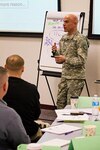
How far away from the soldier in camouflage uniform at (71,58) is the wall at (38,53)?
70 centimetres

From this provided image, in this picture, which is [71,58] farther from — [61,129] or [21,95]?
[61,129]

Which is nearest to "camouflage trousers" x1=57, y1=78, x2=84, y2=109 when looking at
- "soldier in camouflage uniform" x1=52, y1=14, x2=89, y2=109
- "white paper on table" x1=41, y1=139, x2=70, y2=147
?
"soldier in camouflage uniform" x1=52, y1=14, x2=89, y2=109

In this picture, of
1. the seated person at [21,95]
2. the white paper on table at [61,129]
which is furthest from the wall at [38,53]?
the white paper on table at [61,129]

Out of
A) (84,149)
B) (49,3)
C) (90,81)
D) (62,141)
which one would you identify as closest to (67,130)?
(62,141)

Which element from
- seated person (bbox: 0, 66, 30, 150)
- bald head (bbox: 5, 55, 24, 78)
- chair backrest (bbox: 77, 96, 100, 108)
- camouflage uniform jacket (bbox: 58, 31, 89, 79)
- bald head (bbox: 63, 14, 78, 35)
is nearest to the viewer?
seated person (bbox: 0, 66, 30, 150)

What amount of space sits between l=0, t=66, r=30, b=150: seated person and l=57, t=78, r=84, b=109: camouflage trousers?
2141mm

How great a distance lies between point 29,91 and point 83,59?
4.96 ft

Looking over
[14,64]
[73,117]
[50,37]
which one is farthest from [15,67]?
[50,37]

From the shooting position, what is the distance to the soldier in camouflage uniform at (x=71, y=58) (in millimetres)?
3943

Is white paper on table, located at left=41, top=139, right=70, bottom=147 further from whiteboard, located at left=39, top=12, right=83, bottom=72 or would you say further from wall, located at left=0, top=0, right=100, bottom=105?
wall, located at left=0, top=0, right=100, bottom=105

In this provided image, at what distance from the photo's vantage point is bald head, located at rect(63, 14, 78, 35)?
404 centimetres

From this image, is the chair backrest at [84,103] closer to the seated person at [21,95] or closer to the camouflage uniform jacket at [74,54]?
the seated person at [21,95]

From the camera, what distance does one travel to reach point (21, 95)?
8.28 ft

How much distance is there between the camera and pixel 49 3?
16.4ft
